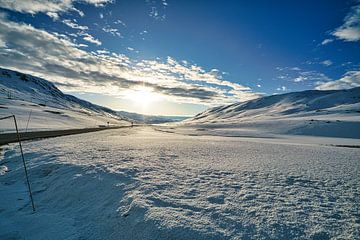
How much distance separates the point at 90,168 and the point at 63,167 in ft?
7.59

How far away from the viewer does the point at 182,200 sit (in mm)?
9898

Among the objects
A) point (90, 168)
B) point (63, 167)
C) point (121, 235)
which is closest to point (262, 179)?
point (121, 235)

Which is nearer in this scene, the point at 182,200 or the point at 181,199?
the point at 182,200

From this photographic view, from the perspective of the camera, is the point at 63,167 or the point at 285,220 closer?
the point at 285,220

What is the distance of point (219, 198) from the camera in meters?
10.0

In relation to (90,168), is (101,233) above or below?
below

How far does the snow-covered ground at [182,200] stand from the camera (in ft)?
25.7

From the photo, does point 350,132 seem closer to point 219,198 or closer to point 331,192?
point 331,192

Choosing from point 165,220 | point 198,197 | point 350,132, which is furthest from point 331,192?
point 350,132

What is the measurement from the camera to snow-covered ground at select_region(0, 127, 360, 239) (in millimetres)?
7844

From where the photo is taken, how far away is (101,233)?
8.27 meters

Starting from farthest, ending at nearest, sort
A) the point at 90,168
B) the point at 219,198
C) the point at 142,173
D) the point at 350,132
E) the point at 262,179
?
the point at 350,132, the point at 90,168, the point at 142,173, the point at 262,179, the point at 219,198

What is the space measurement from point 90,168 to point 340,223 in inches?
533

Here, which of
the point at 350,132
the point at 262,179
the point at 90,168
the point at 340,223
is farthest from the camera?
the point at 350,132
